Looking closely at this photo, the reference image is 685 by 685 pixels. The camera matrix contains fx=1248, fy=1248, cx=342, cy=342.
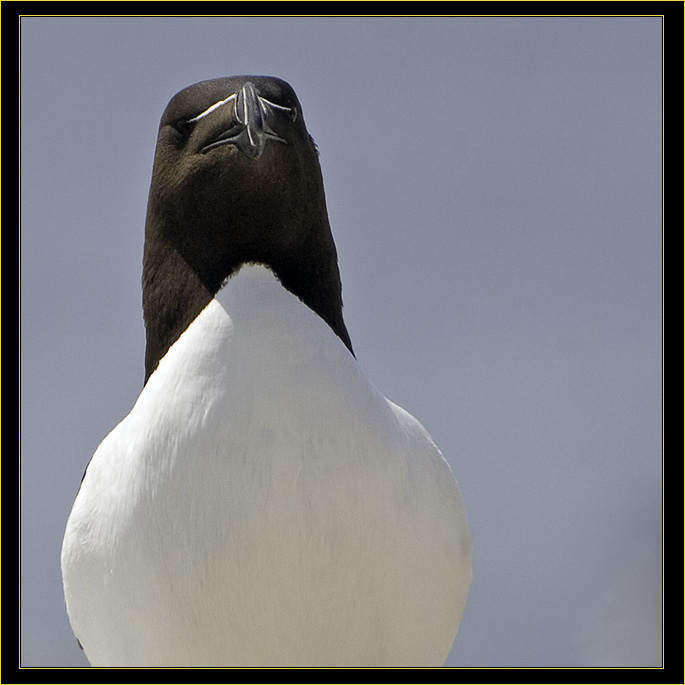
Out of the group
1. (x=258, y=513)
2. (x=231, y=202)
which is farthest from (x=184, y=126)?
(x=258, y=513)

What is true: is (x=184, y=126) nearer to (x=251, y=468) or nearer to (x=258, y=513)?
(x=251, y=468)

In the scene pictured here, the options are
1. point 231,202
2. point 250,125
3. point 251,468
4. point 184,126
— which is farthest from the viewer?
point 184,126

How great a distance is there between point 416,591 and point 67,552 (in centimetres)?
Result: 146

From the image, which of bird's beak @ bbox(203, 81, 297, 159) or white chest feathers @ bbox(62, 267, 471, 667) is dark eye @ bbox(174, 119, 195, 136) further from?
white chest feathers @ bbox(62, 267, 471, 667)

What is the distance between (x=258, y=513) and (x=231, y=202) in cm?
125

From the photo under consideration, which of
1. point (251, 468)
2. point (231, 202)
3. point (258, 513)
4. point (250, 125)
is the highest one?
point (250, 125)

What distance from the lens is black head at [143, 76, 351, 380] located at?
4.95 meters

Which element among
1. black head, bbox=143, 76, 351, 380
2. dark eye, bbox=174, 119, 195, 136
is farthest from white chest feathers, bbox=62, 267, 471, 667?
dark eye, bbox=174, 119, 195, 136

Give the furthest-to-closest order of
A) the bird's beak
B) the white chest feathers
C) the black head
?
the black head < the bird's beak < the white chest feathers

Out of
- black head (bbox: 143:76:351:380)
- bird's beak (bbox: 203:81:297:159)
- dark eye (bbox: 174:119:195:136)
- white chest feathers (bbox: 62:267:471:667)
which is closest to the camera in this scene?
white chest feathers (bbox: 62:267:471:667)

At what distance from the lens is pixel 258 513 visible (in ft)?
15.3

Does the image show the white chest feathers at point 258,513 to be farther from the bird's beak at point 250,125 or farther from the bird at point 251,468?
the bird's beak at point 250,125

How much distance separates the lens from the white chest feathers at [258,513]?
4.69 m

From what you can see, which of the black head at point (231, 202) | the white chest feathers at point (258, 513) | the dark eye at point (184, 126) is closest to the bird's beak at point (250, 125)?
the black head at point (231, 202)
